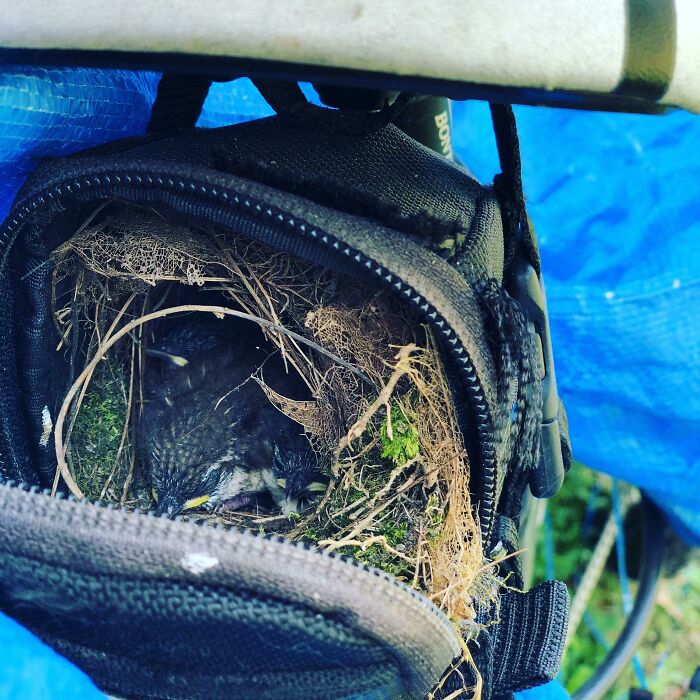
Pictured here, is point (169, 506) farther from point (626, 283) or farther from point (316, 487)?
point (626, 283)

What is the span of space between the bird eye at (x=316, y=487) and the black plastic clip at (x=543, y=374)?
21 cm

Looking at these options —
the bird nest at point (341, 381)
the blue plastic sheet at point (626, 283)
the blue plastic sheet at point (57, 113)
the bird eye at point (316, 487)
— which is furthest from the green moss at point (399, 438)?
the blue plastic sheet at point (626, 283)

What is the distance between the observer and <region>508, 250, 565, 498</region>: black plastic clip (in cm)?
65

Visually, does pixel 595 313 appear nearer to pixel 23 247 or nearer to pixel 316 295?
pixel 316 295

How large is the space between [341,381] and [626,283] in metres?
0.76

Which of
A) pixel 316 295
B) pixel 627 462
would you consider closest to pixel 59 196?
pixel 316 295

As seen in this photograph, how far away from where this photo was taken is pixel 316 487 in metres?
0.66

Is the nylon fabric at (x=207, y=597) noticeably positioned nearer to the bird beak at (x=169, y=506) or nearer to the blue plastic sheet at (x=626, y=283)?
the bird beak at (x=169, y=506)

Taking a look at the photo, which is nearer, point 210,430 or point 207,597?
point 207,597

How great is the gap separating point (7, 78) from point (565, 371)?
A: 97 centimetres

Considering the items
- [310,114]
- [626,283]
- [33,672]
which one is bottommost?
[33,672]

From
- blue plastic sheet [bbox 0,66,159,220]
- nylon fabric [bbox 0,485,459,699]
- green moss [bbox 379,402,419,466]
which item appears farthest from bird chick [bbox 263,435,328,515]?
blue plastic sheet [bbox 0,66,159,220]

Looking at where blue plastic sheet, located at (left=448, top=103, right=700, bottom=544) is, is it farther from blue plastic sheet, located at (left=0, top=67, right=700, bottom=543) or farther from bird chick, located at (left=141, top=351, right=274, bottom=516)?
bird chick, located at (left=141, top=351, right=274, bottom=516)

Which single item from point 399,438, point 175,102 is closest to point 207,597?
point 399,438
